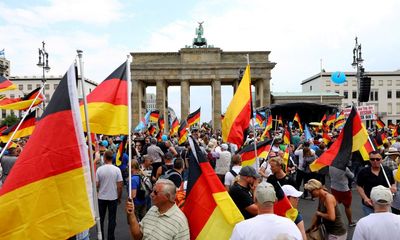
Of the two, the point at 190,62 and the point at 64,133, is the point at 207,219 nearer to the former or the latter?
the point at 64,133

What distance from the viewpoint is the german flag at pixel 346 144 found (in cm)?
654

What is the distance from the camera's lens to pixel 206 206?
4266 mm

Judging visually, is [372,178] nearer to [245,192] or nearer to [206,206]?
[245,192]

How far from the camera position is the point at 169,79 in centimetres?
6181

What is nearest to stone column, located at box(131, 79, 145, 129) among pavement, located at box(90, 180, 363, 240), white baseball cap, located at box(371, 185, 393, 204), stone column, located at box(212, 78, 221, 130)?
stone column, located at box(212, 78, 221, 130)

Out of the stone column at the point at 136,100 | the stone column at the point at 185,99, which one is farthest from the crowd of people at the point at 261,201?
the stone column at the point at 136,100

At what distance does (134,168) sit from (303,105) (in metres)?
45.7

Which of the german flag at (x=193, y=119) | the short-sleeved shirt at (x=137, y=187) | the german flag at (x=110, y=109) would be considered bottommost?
the short-sleeved shirt at (x=137, y=187)

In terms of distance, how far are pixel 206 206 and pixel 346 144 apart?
3351 millimetres

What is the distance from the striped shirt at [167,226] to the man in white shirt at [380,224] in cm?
171

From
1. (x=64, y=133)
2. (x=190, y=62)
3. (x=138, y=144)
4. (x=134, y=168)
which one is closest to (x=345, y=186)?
(x=134, y=168)

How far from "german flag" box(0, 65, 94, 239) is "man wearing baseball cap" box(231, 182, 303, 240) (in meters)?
1.32

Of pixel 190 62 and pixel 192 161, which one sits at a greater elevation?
pixel 190 62

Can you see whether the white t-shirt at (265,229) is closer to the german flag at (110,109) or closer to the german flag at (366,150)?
the german flag at (110,109)
